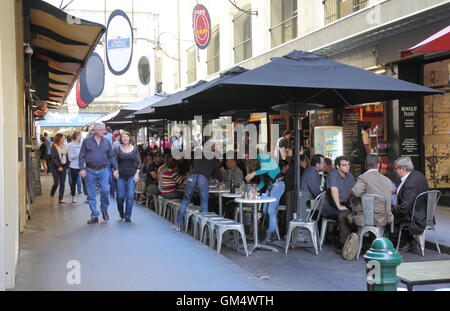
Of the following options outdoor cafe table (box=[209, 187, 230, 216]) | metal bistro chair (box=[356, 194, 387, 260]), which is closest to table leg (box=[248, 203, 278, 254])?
metal bistro chair (box=[356, 194, 387, 260])

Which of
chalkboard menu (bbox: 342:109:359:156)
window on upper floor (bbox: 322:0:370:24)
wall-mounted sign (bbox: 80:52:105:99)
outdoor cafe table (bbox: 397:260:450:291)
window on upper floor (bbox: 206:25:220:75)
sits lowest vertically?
outdoor cafe table (bbox: 397:260:450:291)

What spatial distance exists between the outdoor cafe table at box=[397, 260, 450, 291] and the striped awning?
5.71 metres

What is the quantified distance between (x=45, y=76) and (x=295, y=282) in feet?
29.9

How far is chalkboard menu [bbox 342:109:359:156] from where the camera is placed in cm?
1508

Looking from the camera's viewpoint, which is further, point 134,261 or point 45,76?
point 45,76

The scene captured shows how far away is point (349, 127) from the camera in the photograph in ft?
50.2

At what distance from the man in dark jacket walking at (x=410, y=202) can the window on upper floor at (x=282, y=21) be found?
10.8 m

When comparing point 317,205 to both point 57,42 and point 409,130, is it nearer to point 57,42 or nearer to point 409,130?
point 409,130

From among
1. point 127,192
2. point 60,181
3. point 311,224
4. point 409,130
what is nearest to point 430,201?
point 311,224

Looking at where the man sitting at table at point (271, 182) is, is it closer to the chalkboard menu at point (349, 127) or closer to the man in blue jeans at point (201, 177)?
the man in blue jeans at point (201, 177)

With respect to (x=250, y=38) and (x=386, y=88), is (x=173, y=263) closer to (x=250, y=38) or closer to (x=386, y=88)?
(x=386, y=88)

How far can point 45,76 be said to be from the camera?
13.3 meters

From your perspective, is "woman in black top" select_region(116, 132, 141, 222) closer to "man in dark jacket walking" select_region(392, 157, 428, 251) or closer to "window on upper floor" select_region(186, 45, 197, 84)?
"man in dark jacket walking" select_region(392, 157, 428, 251)
